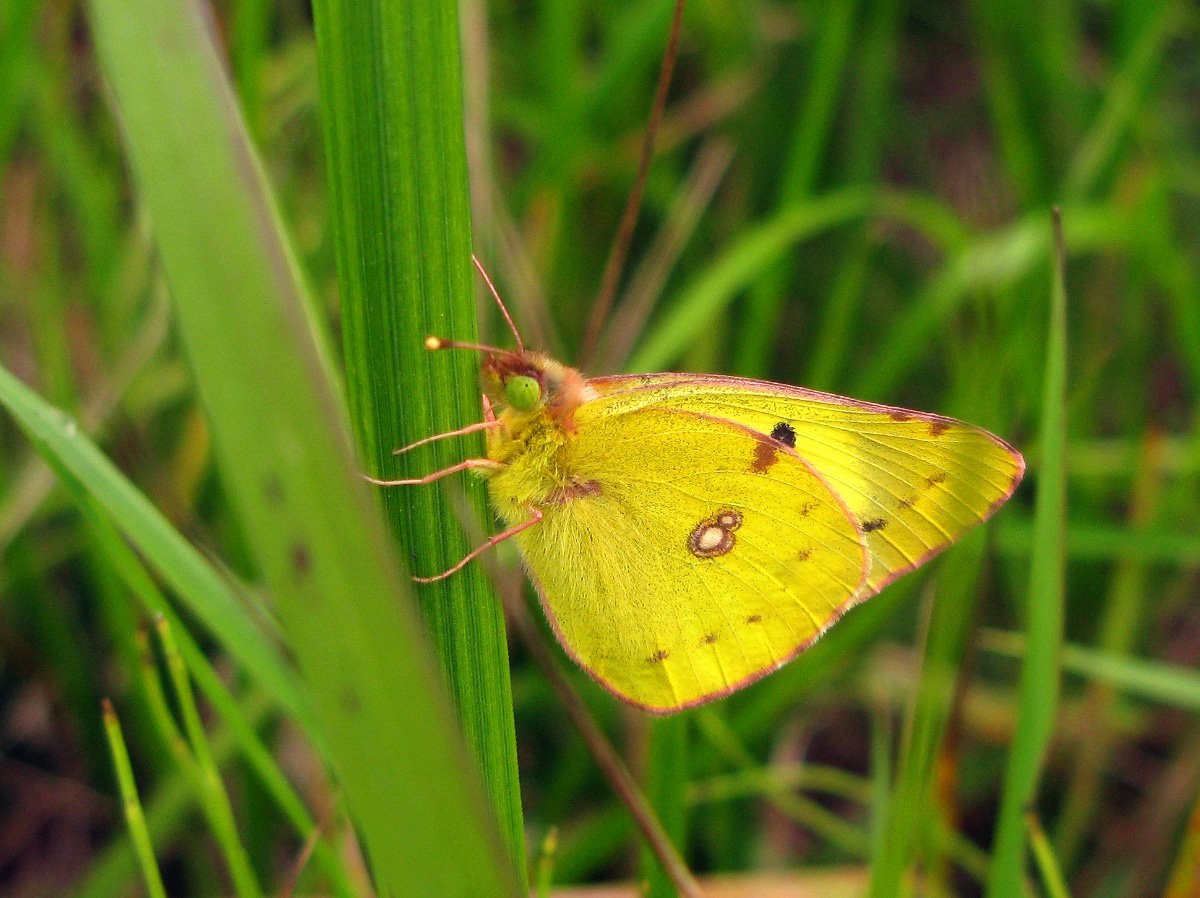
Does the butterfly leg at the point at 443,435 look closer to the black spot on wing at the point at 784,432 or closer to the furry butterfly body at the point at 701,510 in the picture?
the furry butterfly body at the point at 701,510

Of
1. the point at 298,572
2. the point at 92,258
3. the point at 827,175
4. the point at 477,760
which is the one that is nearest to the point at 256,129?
the point at 92,258

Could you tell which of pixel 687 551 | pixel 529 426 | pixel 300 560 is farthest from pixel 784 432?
pixel 300 560

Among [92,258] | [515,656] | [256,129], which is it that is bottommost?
[515,656]

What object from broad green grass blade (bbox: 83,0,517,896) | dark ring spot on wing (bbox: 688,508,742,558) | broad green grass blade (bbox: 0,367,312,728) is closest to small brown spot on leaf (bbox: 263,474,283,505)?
Answer: broad green grass blade (bbox: 83,0,517,896)

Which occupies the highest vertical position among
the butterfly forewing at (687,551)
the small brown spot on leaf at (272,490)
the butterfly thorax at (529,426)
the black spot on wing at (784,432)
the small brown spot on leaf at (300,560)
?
the small brown spot on leaf at (272,490)

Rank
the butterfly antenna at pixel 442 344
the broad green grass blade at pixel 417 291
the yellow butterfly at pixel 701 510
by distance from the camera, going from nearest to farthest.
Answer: the broad green grass blade at pixel 417 291 → the butterfly antenna at pixel 442 344 → the yellow butterfly at pixel 701 510

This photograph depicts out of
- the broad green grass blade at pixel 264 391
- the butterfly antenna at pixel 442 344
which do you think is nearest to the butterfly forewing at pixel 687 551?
the butterfly antenna at pixel 442 344

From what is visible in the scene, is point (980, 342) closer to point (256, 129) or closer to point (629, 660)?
point (629, 660)
